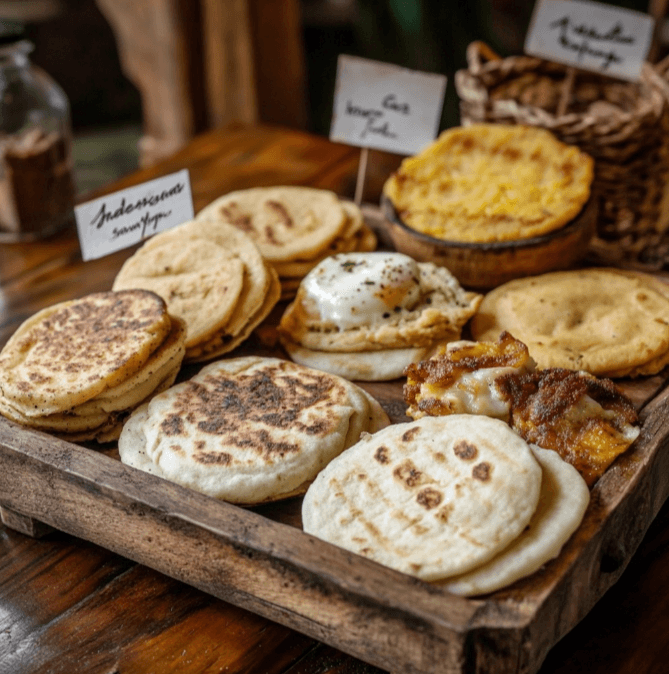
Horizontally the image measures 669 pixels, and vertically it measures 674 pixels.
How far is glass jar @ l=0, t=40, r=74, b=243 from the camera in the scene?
312 centimetres

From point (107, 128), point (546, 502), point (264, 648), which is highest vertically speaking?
point (546, 502)

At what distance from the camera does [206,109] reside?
501cm

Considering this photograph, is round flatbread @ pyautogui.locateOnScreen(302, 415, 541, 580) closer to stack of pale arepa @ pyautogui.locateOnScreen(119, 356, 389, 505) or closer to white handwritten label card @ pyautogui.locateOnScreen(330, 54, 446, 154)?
stack of pale arepa @ pyautogui.locateOnScreen(119, 356, 389, 505)

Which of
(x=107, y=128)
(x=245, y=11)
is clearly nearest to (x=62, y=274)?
(x=245, y=11)

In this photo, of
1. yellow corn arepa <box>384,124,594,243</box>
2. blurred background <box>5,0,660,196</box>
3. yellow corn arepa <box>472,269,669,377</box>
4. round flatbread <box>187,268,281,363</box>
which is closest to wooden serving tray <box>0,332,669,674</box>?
yellow corn arepa <box>472,269,669,377</box>

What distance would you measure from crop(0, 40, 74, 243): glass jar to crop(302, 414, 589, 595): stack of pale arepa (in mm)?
2048

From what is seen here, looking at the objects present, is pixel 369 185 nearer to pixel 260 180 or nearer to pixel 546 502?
pixel 260 180

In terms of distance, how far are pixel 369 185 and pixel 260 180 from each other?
1.62ft

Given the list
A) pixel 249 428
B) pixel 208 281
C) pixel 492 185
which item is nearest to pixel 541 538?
pixel 249 428

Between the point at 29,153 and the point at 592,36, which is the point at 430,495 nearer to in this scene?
the point at 592,36

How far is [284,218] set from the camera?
2.67 metres

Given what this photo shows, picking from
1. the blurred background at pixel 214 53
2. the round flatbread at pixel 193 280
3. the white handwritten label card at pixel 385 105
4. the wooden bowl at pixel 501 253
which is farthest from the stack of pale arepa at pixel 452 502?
the blurred background at pixel 214 53

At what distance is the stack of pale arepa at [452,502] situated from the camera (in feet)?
4.67

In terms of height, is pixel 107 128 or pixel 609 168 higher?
pixel 609 168
